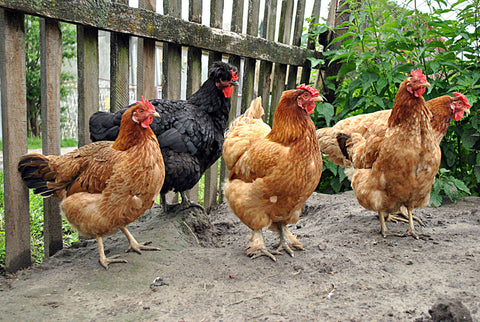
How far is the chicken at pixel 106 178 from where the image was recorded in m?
2.56

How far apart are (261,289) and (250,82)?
9.25 feet

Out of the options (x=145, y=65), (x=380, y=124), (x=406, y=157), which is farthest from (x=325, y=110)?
(x=145, y=65)

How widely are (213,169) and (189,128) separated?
105cm

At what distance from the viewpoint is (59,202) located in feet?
9.64

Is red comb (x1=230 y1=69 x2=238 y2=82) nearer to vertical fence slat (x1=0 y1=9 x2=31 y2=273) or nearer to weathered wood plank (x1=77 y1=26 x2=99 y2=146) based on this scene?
weathered wood plank (x1=77 y1=26 x2=99 y2=146)

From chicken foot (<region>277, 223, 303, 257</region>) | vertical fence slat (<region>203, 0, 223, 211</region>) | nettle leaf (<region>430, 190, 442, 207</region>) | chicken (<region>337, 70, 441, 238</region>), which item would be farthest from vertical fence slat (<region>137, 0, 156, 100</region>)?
nettle leaf (<region>430, 190, 442, 207</region>)

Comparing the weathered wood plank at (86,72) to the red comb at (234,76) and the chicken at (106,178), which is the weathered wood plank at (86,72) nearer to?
the chicken at (106,178)

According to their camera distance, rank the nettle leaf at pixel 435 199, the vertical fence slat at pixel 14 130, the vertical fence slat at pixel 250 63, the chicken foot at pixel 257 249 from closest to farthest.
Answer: the vertical fence slat at pixel 14 130 → the chicken foot at pixel 257 249 → the nettle leaf at pixel 435 199 → the vertical fence slat at pixel 250 63

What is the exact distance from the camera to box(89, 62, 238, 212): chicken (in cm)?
314

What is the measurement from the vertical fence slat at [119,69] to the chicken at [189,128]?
0.24m

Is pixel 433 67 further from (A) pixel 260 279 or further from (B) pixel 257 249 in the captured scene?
(A) pixel 260 279

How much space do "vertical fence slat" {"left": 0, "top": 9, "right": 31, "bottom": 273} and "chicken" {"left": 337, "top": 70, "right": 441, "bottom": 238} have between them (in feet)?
9.54

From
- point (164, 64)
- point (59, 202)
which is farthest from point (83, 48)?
point (59, 202)

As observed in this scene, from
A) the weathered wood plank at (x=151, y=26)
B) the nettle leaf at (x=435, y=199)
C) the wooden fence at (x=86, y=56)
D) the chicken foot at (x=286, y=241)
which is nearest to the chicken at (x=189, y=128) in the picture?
the wooden fence at (x=86, y=56)
